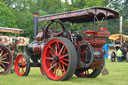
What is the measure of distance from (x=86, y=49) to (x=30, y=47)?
93.1 inches

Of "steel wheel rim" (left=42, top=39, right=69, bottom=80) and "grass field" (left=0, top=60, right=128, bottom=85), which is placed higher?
"steel wheel rim" (left=42, top=39, right=69, bottom=80)

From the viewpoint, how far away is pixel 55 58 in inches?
270

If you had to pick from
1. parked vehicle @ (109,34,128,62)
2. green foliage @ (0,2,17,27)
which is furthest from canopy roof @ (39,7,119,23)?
green foliage @ (0,2,17,27)

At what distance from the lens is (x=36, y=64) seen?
26.3 ft

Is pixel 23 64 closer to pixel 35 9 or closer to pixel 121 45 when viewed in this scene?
pixel 121 45

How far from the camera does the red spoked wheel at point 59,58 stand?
636 cm

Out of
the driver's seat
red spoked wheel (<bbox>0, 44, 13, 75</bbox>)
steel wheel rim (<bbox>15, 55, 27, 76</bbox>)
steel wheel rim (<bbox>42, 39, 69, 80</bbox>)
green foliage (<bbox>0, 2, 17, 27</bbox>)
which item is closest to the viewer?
steel wheel rim (<bbox>42, 39, 69, 80</bbox>)

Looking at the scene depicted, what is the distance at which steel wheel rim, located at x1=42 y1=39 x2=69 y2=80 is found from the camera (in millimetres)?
6762

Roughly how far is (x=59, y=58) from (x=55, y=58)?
0.39 feet

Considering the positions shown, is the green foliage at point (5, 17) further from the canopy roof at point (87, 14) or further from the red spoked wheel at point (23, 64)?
the canopy roof at point (87, 14)

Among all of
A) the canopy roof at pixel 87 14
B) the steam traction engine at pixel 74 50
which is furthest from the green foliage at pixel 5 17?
the steam traction engine at pixel 74 50

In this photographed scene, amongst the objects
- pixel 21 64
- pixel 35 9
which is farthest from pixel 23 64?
pixel 35 9

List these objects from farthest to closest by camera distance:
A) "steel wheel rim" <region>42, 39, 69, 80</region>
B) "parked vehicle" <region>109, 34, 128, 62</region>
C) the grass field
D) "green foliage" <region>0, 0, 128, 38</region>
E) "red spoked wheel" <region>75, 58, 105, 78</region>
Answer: "green foliage" <region>0, 0, 128, 38</region> → "parked vehicle" <region>109, 34, 128, 62</region> → "red spoked wheel" <region>75, 58, 105, 78</region> → "steel wheel rim" <region>42, 39, 69, 80</region> → the grass field

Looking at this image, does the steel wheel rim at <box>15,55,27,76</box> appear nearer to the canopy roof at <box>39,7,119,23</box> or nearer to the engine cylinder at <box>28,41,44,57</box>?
the engine cylinder at <box>28,41,44,57</box>
